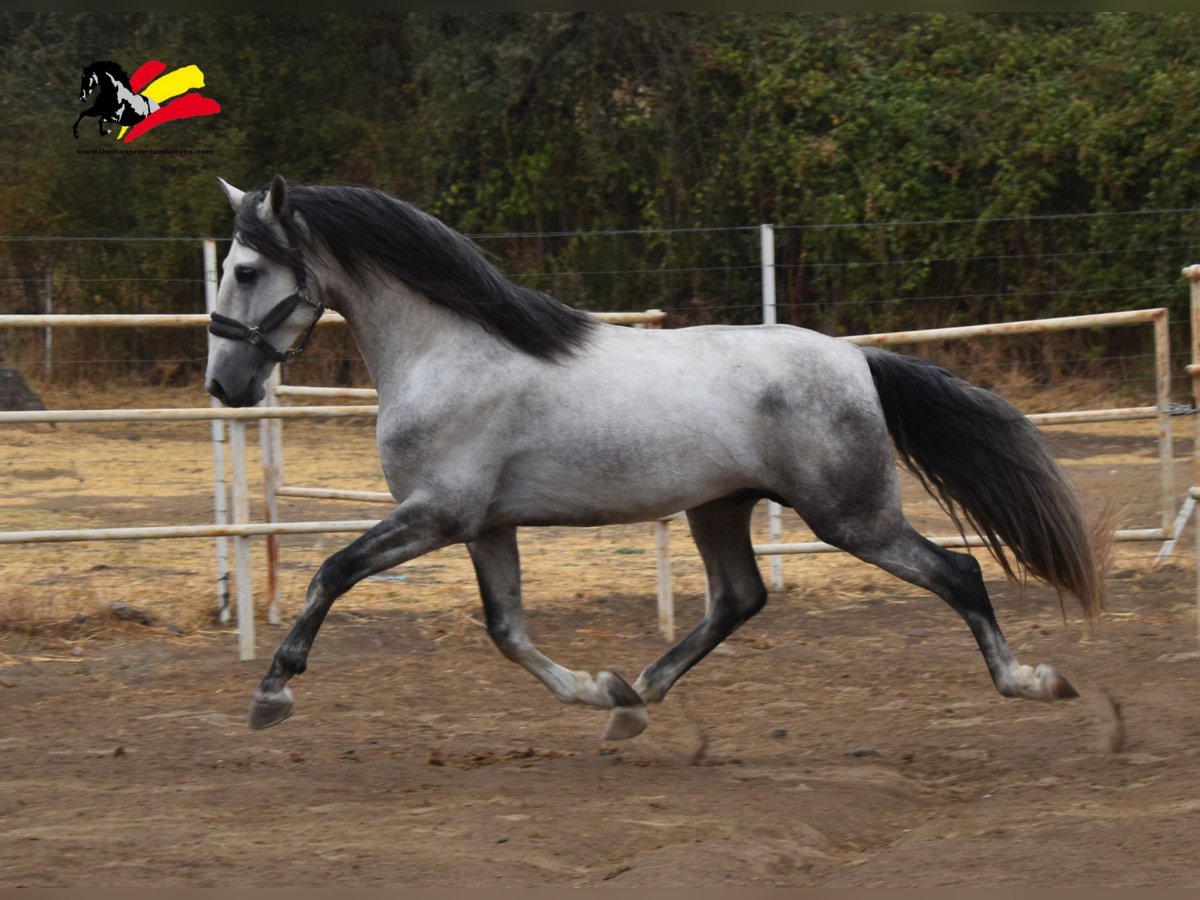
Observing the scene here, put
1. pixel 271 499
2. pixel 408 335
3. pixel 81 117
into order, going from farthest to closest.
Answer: pixel 81 117 < pixel 271 499 < pixel 408 335

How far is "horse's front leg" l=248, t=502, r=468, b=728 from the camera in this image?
4.36m

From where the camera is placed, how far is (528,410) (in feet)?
14.7

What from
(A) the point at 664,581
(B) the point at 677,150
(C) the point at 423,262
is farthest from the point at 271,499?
(B) the point at 677,150

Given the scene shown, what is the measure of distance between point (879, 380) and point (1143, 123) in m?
9.09

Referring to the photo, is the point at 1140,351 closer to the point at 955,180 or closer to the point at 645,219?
the point at 955,180

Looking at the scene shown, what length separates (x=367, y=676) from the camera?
5906mm

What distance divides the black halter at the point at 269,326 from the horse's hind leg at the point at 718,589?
150cm

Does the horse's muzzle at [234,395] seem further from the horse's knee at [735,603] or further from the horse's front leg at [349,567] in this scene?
the horse's knee at [735,603]

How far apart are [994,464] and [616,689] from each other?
1498 mm

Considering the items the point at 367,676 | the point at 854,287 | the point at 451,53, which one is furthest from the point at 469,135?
the point at 367,676

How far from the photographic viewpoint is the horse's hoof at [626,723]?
477cm

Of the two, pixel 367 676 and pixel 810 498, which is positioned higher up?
pixel 810 498

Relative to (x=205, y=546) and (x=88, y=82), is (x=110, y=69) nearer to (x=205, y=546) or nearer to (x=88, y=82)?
(x=88, y=82)
